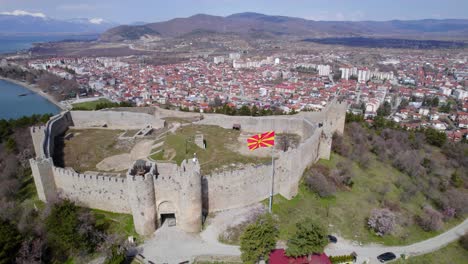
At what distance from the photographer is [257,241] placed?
15273 millimetres

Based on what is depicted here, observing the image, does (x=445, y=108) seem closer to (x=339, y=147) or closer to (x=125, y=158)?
(x=339, y=147)

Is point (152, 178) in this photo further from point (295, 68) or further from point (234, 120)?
point (295, 68)

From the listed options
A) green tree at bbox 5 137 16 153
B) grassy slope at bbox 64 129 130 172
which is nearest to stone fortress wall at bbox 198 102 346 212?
grassy slope at bbox 64 129 130 172

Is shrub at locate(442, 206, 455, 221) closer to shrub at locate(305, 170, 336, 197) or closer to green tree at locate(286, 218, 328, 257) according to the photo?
shrub at locate(305, 170, 336, 197)

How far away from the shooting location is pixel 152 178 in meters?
17.5

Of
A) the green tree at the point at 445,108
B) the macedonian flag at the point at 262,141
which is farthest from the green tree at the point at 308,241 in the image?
the green tree at the point at 445,108

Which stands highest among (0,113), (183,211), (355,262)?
(183,211)

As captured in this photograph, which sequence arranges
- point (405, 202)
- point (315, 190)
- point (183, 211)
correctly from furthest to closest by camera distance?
point (405, 202) < point (315, 190) < point (183, 211)

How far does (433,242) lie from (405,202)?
5.13m

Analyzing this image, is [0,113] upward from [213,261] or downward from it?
downward

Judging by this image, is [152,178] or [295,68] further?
[295,68]

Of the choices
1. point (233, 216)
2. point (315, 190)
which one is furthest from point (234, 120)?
point (233, 216)

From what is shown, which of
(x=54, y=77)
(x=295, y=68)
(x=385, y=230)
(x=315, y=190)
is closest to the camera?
(x=385, y=230)

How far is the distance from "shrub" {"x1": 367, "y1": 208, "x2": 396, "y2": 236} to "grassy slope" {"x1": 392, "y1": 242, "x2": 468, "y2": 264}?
2.03 m
